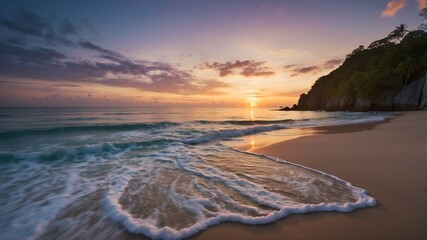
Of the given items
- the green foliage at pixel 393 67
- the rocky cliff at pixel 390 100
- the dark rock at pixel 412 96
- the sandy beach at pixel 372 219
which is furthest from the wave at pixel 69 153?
the green foliage at pixel 393 67

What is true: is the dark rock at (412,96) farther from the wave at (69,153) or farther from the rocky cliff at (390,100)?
the wave at (69,153)

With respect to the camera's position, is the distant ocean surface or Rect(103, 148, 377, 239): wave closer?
Rect(103, 148, 377, 239): wave

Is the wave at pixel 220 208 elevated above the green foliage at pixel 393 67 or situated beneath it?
situated beneath

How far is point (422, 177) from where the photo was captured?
12.6 feet

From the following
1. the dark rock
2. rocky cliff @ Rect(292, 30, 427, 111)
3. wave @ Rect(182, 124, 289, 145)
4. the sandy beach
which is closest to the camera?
the sandy beach

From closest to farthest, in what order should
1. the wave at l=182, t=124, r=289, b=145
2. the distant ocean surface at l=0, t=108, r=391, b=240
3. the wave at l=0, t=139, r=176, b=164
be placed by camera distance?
the distant ocean surface at l=0, t=108, r=391, b=240 < the wave at l=0, t=139, r=176, b=164 < the wave at l=182, t=124, r=289, b=145

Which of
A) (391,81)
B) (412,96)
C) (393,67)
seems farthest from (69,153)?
(393,67)

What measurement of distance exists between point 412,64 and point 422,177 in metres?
46.8

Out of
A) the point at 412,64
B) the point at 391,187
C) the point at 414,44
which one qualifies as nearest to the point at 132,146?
the point at 391,187

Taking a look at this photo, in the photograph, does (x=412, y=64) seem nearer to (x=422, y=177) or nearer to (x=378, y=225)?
(x=422, y=177)

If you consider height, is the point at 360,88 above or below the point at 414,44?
below

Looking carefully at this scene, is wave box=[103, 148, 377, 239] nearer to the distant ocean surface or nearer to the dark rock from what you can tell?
the distant ocean surface

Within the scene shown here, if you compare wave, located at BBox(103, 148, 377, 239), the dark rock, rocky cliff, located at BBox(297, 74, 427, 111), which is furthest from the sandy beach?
the dark rock

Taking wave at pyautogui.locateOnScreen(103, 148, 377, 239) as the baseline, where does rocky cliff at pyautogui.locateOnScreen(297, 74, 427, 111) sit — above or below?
above
